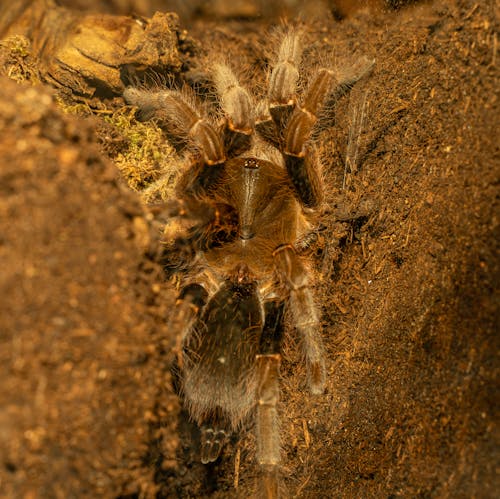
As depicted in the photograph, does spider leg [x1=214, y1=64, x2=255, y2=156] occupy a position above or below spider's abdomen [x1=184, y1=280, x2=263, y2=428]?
above

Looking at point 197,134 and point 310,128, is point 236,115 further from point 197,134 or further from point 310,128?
point 310,128

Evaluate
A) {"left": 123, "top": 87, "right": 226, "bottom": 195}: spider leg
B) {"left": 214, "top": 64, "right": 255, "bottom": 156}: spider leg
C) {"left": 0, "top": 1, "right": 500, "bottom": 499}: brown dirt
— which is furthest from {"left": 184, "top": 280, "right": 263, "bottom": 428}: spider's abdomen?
{"left": 214, "top": 64, "right": 255, "bottom": 156}: spider leg

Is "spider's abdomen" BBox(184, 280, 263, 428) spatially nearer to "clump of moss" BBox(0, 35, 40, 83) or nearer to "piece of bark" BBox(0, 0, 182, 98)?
"piece of bark" BBox(0, 0, 182, 98)

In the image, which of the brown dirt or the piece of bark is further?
the piece of bark

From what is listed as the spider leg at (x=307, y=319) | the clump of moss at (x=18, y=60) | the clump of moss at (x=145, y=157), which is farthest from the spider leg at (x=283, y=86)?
the clump of moss at (x=18, y=60)

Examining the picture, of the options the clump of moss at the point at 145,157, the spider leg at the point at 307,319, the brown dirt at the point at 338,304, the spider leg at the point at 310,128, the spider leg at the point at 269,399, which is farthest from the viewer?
the clump of moss at the point at 145,157

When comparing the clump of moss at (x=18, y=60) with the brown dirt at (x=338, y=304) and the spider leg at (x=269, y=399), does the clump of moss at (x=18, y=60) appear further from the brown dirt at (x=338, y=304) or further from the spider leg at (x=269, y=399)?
the spider leg at (x=269, y=399)

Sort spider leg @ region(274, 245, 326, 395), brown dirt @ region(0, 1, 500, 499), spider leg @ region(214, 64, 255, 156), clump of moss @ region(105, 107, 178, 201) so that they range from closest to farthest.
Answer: brown dirt @ region(0, 1, 500, 499) → spider leg @ region(274, 245, 326, 395) → spider leg @ region(214, 64, 255, 156) → clump of moss @ region(105, 107, 178, 201)

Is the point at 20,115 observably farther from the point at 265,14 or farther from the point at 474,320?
the point at 265,14
